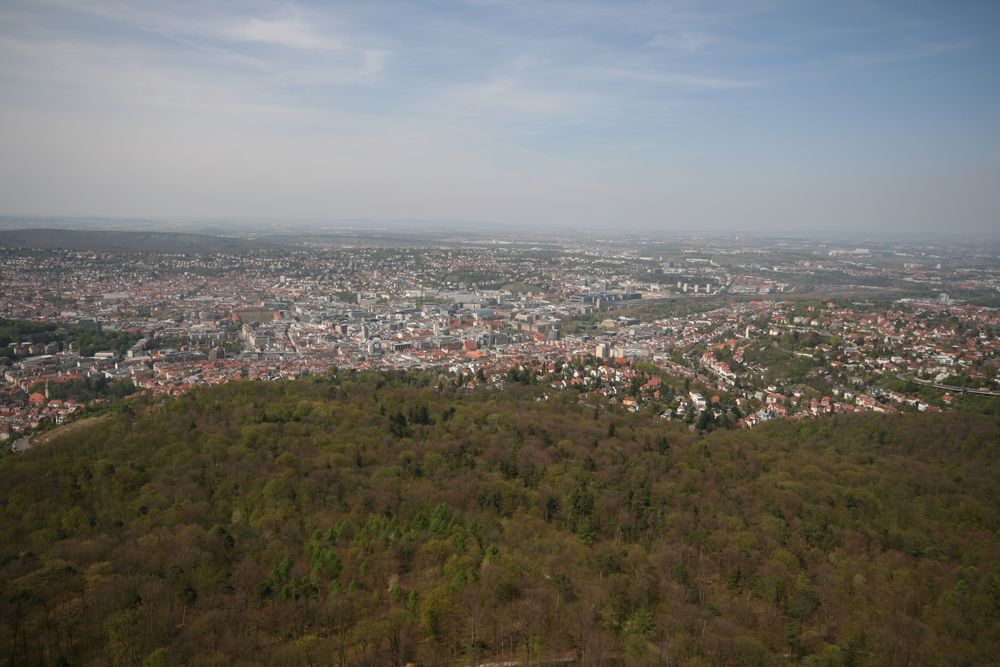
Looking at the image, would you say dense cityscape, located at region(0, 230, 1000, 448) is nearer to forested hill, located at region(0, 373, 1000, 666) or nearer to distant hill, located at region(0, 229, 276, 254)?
distant hill, located at region(0, 229, 276, 254)

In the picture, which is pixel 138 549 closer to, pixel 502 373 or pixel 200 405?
pixel 200 405

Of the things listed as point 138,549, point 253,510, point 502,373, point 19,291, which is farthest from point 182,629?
point 19,291

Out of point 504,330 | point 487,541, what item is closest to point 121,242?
point 504,330

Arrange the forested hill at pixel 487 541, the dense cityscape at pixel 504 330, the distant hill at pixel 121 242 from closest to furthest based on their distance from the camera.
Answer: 1. the forested hill at pixel 487 541
2. the dense cityscape at pixel 504 330
3. the distant hill at pixel 121 242

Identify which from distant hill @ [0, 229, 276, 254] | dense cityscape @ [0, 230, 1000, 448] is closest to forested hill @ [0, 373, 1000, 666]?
dense cityscape @ [0, 230, 1000, 448]

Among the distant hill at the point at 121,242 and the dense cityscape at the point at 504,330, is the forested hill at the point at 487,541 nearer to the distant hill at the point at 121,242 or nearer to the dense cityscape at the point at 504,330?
the dense cityscape at the point at 504,330

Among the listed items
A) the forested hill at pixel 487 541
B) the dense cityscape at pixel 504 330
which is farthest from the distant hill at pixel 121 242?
the forested hill at pixel 487 541
